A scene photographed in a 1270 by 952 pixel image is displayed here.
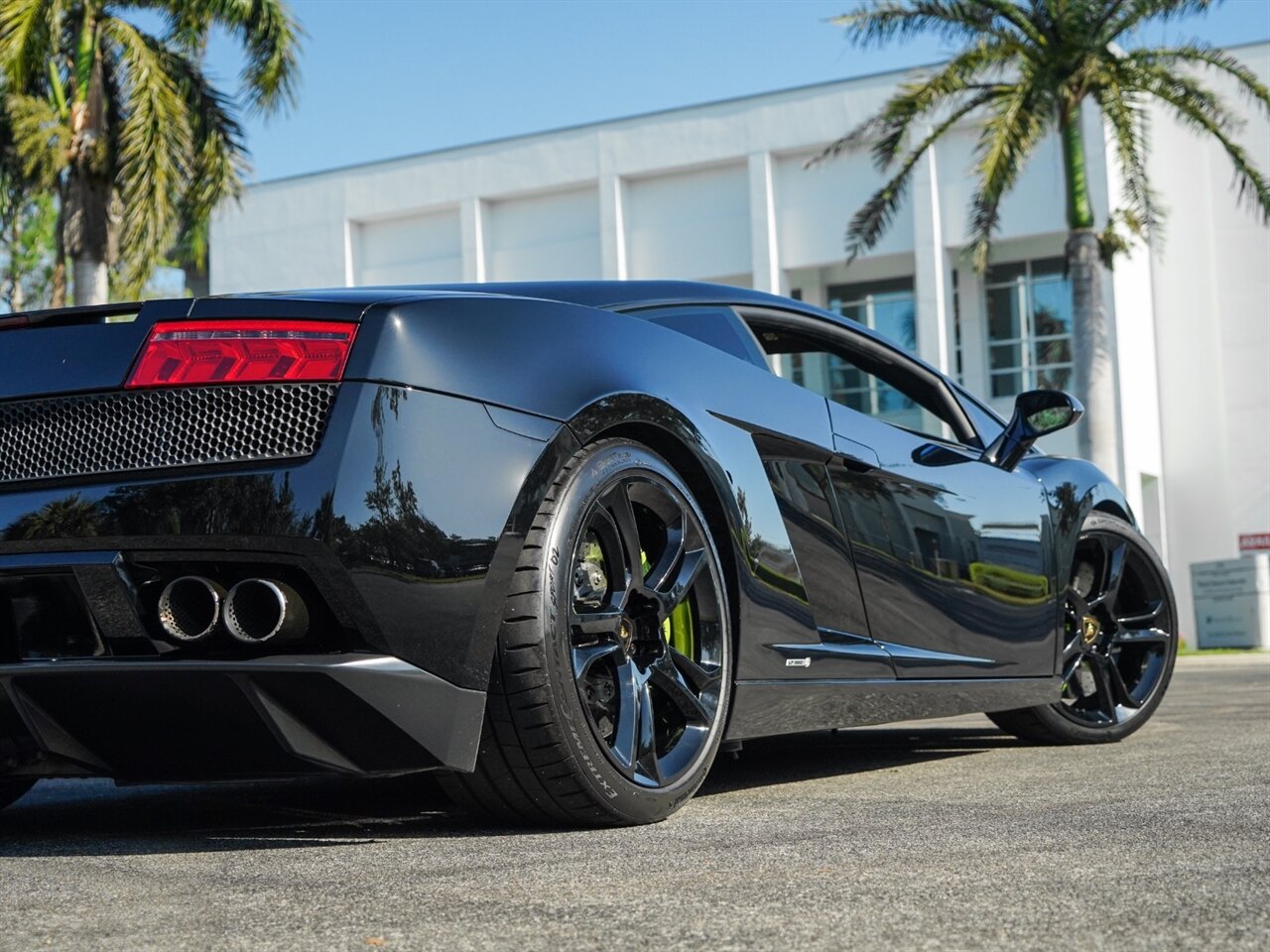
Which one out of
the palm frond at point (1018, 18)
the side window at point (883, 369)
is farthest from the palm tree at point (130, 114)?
the side window at point (883, 369)

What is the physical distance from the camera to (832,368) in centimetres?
3403

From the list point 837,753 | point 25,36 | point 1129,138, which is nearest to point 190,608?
point 837,753

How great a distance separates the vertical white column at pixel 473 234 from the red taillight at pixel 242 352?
35021 mm

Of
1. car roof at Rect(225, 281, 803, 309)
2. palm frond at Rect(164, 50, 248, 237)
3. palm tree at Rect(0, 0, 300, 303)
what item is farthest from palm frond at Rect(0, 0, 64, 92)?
car roof at Rect(225, 281, 803, 309)

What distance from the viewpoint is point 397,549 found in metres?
2.77

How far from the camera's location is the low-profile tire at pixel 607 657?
293cm

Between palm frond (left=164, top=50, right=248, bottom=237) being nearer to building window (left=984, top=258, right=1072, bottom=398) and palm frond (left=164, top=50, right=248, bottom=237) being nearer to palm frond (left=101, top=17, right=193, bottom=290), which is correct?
palm frond (left=101, top=17, right=193, bottom=290)

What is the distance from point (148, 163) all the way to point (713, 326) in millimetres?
14320

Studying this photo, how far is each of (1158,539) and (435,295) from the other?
109ft

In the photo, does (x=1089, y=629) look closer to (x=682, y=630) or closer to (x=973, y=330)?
(x=682, y=630)

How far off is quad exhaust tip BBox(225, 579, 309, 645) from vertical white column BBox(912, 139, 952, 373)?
31304 millimetres

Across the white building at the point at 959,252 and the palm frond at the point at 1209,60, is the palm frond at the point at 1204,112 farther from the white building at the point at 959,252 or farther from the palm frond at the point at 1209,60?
the white building at the point at 959,252

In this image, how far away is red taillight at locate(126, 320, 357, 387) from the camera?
112 inches

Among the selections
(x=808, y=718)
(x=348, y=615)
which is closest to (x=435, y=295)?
(x=348, y=615)
